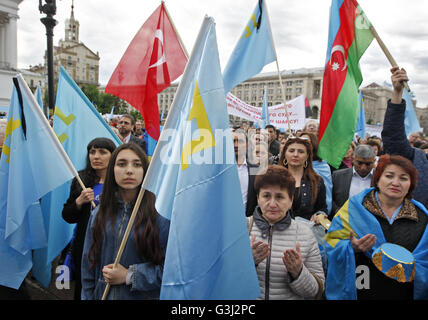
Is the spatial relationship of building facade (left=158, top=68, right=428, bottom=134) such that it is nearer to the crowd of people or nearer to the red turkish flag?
the red turkish flag

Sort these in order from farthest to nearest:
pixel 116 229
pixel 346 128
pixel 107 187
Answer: pixel 346 128 < pixel 107 187 < pixel 116 229

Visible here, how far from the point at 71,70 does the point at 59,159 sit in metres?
96.8

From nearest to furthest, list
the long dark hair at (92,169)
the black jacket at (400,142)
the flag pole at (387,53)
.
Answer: the flag pole at (387,53) < the black jacket at (400,142) < the long dark hair at (92,169)

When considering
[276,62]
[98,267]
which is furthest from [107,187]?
[276,62]

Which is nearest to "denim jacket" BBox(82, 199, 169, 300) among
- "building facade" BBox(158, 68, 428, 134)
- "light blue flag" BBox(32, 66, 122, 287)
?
"light blue flag" BBox(32, 66, 122, 287)

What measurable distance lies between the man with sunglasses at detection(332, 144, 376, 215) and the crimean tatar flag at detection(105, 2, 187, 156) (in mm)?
2199

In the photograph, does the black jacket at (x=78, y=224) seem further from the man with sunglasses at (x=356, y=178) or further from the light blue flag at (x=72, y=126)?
the man with sunglasses at (x=356, y=178)

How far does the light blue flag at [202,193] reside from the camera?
1677 mm

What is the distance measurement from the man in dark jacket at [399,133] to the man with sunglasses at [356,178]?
0.59 meters

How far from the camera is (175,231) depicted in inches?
66.8

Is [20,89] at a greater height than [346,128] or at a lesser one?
greater

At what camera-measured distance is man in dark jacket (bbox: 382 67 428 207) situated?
8.52 feet

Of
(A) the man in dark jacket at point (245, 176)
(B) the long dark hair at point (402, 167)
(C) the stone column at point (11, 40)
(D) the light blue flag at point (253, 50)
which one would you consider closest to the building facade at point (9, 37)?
(C) the stone column at point (11, 40)

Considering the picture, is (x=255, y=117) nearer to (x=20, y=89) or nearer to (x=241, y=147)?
(x=241, y=147)
